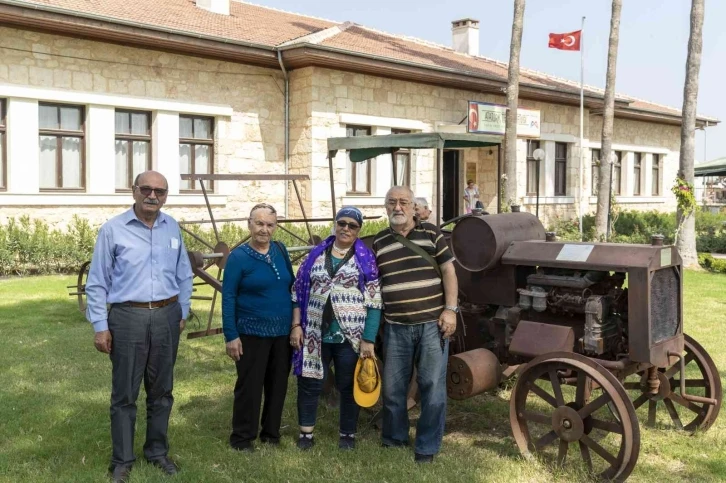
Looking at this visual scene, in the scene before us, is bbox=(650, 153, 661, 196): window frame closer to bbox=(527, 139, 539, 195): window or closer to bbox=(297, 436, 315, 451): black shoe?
bbox=(527, 139, 539, 195): window

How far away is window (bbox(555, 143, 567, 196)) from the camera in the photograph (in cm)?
2348

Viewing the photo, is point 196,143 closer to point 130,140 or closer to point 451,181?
point 130,140

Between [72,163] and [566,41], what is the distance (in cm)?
1323

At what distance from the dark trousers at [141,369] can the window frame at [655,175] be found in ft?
86.7

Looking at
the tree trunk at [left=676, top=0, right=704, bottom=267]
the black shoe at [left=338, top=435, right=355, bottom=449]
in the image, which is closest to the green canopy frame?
the black shoe at [left=338, top=435, right=355, bottom=449]

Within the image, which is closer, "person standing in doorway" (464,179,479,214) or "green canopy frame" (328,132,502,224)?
"green canopy frame" (328,132,502,224)

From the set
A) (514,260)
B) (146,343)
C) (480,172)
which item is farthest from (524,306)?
(480,172)

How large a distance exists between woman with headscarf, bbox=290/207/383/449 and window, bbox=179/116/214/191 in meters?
11.3

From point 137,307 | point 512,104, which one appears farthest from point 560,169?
point 137,307

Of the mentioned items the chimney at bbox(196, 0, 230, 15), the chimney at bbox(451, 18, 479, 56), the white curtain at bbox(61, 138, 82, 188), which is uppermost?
the chimney at bbox(451, 18, 479, 56)

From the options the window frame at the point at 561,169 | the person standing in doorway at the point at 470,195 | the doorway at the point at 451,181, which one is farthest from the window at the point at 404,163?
the window frame at the point at 561,169

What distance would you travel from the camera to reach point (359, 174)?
703 inches

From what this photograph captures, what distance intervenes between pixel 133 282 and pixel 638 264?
2.86m

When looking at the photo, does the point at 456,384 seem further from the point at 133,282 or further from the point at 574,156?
the point at 574,156
